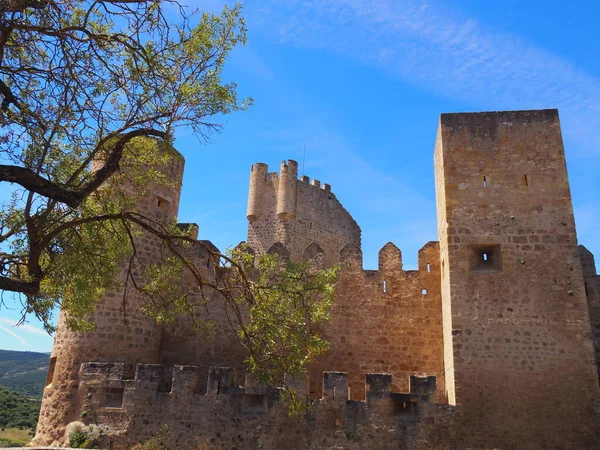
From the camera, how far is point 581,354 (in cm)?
1066

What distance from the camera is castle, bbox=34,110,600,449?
10477 millimetres

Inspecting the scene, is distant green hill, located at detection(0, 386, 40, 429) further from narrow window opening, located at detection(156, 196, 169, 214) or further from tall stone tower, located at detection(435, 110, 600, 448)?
tall stone tower, located at detection(435, 110, 600, 448)

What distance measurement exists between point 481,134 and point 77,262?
8.52m

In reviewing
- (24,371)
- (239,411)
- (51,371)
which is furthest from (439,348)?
(24,371)

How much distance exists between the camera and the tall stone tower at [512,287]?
10414mm

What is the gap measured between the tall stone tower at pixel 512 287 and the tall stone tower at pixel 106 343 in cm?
596

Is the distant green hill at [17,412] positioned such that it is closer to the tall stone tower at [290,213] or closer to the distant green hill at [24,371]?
the distant green hill at [24,371]

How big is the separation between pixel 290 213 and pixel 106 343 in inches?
A: 549

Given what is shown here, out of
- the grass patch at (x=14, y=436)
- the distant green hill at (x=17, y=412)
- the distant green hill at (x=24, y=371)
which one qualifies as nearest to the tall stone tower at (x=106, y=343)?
the grass patch at (x=14, y=436)

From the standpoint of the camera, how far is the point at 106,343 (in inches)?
467

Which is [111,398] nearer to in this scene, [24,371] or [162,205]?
[162,205]

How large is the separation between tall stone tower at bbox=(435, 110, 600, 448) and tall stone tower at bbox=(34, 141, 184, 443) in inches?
235

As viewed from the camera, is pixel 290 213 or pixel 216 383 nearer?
pixel 216 383

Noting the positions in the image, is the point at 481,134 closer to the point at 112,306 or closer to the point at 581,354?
the point at 581,354
